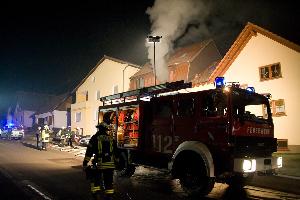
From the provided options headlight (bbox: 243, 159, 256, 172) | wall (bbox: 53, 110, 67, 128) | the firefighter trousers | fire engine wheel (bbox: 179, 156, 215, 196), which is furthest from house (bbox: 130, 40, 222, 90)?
the firefighter trousers

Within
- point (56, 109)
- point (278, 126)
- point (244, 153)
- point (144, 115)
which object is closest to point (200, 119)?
point (244, 153)

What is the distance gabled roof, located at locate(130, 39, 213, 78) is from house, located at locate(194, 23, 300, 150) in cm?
832

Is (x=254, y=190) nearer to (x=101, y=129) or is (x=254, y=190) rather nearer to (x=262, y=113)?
(x=262, y=113)

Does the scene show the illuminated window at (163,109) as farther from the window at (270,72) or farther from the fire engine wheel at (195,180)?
the window at (270,72)

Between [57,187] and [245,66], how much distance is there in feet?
51.0

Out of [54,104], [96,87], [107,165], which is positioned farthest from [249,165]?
[54,104]

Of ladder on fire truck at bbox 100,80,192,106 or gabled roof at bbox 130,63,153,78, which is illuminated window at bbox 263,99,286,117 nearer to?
ladder on fire truck at bbox 100,80,192,106

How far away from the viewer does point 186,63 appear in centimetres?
2962

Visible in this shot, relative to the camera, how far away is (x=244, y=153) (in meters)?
7.14

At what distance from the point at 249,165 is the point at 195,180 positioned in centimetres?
130

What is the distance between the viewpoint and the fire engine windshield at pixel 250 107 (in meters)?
7.51

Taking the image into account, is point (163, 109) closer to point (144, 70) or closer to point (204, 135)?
point (204, 135)

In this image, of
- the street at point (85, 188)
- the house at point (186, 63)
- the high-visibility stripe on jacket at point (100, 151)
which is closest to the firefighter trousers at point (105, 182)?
the high-visibility stripe on jacket at point (100, 151)

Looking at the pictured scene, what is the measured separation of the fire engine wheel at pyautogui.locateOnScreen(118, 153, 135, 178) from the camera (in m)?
10.0
